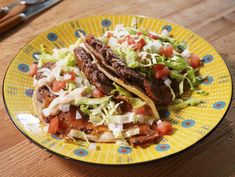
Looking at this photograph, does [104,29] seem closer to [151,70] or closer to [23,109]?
[151,70]

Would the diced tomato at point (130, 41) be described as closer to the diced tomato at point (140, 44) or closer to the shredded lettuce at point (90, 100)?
the diced tomato at point (140, 44)

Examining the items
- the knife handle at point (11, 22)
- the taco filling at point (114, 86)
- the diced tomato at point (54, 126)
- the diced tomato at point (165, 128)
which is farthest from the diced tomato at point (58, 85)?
the knife handle at point (11, 22)

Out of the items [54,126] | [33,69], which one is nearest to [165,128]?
[54,126]

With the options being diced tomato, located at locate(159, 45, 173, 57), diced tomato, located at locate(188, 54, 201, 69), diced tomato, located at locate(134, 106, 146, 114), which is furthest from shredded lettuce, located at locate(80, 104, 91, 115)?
diced tomato, located at locate(188, 54, 201, 69)

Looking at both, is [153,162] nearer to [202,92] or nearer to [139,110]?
[139,110]

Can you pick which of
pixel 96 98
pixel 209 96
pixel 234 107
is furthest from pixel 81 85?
pixel 234 107

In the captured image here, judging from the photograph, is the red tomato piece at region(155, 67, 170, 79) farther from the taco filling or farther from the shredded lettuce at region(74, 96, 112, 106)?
the shredded lettuce at region(74, 96, 112, 106)
